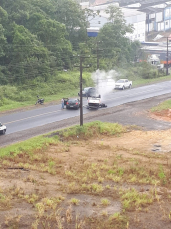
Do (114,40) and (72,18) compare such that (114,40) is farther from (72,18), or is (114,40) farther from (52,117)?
(52,117)

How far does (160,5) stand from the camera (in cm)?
11106

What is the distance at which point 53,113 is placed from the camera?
126ft

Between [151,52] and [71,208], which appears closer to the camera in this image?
[71,208]

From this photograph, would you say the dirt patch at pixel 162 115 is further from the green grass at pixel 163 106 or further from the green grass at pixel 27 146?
the green grass at pixel 27 146

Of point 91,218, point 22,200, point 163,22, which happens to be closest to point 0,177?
point 22,200

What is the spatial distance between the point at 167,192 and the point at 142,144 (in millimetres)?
11672

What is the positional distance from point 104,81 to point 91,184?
36.1 meters

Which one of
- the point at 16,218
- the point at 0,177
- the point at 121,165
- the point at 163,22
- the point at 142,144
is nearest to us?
the point at 16,218

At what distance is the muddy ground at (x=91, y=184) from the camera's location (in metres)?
Result: 15.5

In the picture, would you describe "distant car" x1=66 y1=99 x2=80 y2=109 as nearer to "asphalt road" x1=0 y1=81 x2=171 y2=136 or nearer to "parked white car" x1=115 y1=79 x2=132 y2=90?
"asphalt road" x1=0 y1=81 x2=171 y2=136

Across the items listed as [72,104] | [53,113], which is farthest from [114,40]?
[53,113]

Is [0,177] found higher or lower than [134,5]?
lower

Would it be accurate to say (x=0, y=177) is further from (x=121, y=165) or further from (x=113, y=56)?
(x=113, y=56)

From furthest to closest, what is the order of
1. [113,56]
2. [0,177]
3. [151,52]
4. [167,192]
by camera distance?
[151,52] < [113,56] < [0,177] < [167,192]
